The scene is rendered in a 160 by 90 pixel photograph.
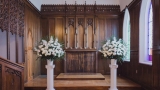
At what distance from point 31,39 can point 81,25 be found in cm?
242

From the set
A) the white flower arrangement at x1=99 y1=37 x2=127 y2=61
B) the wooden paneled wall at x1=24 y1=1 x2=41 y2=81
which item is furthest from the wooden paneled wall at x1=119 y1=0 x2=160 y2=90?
the wooden paneled wall at x1=24 y1=1 x2=41 y2=81

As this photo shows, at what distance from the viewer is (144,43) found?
5695 mm

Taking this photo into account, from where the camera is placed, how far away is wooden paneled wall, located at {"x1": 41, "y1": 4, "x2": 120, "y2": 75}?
804cm

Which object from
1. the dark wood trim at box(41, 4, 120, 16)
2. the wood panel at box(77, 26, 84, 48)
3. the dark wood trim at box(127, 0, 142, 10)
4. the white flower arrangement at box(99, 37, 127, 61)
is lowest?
the white flower arrangement at box(99, 37, 127, 61)

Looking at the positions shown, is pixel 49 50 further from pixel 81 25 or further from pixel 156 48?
pixel 81 25

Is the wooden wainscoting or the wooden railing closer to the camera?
the wooden railing

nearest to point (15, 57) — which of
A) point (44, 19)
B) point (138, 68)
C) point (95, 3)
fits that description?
point (44, 19)

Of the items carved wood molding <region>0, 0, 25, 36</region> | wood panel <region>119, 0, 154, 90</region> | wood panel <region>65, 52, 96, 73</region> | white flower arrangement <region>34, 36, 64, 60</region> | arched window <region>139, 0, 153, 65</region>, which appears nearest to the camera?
carved wood molding <region>0, 0, 25, 36</region>

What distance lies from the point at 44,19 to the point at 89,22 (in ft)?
6.57

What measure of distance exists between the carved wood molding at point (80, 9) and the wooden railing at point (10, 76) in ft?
15.3

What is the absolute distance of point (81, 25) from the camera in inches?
320

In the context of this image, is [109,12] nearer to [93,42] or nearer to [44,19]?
[93,42]

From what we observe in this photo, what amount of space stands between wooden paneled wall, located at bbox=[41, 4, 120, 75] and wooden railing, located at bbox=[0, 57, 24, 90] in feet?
13.7

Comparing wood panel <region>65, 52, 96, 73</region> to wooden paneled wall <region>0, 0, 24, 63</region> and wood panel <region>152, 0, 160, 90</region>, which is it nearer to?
wooden paneled wall <region>0, 0, 24, 63</region>
